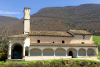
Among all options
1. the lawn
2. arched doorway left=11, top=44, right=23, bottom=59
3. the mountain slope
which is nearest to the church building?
arched doorway left=11, top=44, right=23, bottom=59

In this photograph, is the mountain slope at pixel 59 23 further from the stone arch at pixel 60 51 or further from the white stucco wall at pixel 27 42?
the stone arch at pixel 60 51

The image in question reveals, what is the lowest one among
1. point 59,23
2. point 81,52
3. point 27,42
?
point 81,52

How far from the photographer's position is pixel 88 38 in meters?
26.5

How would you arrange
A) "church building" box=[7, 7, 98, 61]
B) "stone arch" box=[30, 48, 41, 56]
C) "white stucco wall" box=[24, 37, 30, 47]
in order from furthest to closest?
"stone arch" box=[30, 48, 41, 56]
"church building" box=[7, 7, 98, 61]
"white stucco wall" box=[24, 37, 30, 47]

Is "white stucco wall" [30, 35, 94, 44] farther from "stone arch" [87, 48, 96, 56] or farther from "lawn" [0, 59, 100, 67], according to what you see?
"lawn" [0, 59, 100, 67]

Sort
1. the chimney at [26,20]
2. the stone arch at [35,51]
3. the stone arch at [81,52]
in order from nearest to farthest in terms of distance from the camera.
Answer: the stone arch at [35,51], the stone arch at [81,52], the chimney at [26,20]

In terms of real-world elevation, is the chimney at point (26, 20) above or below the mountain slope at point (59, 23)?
below

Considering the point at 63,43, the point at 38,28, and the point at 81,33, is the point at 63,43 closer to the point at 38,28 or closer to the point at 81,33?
the point at 81,33

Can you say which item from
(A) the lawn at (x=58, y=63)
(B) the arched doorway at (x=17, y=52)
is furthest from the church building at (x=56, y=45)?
(A) the lawn at (x=58, y=63)

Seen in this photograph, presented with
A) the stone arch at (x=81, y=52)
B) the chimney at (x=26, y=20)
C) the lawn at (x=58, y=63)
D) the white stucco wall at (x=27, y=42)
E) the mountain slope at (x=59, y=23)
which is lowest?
the lawn at (x=58, y=63)

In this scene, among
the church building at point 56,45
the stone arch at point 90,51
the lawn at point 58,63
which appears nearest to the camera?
the lawn at point 58,63

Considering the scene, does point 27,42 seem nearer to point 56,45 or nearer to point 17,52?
point 17,52

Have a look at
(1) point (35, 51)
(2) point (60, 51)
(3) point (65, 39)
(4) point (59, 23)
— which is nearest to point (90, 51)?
(3) point (65, 39)

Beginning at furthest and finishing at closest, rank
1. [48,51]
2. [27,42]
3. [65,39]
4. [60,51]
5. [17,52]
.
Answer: [65,39], [17,52], [60,51], [48,51], [27,42]
